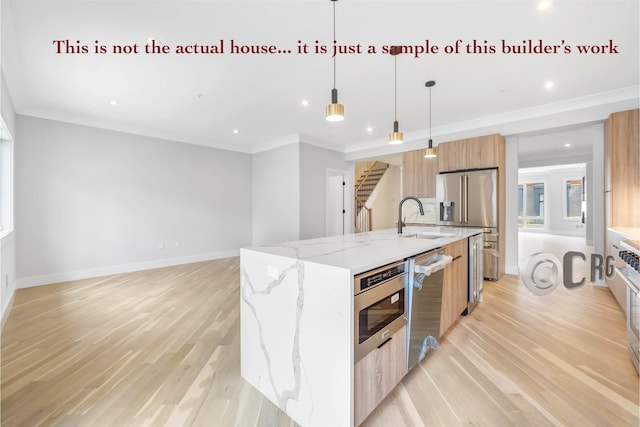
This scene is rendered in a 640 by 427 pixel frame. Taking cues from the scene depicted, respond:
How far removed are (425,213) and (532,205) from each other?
9.13 m

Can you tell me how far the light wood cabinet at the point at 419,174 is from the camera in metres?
5.21

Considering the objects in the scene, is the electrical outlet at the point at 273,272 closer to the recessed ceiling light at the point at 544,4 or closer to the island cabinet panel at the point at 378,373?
the island cabinet panel at the point at 378,373

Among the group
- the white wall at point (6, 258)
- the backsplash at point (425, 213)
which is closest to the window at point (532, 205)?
the backsplash at point (425, 213)

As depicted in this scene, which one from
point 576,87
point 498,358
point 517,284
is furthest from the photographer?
point 517,284

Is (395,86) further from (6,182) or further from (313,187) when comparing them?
(6,182)

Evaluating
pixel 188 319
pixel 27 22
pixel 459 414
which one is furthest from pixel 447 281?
pixel 27 22

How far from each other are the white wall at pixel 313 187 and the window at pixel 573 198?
9.98 metres

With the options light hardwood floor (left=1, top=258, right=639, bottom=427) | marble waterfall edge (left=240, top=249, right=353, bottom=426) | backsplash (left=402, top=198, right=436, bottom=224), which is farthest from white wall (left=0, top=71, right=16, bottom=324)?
backsplash (left=402, top=198, right=436, bottom=224)

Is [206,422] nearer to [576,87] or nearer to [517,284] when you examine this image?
[517,284]

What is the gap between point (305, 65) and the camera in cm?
283

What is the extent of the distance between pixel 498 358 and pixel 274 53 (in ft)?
10.9

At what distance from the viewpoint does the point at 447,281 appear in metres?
2.28

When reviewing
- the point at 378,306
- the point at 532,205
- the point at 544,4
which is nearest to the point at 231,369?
the point at 378,306

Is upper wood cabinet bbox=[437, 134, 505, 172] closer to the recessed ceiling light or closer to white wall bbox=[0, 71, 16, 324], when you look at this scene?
the recessed ceiling light
